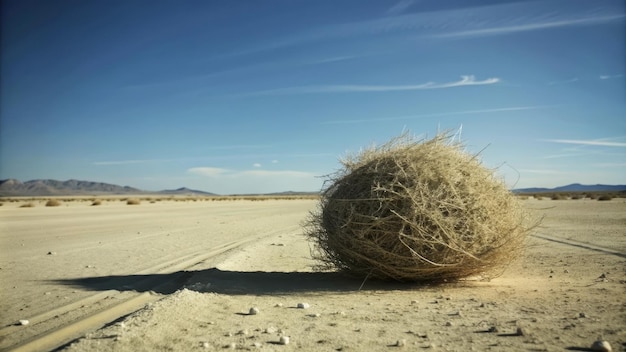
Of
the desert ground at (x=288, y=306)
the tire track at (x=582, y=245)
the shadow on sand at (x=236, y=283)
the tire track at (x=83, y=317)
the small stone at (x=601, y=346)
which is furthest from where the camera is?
the tire track at (x=582, y=245)

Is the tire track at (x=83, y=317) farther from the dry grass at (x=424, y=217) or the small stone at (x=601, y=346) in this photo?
the small stone at (x=601, y=346)

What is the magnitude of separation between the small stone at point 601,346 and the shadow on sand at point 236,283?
3.59 meters

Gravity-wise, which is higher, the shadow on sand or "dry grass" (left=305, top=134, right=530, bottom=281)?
"dry grass" (left=305, top=134, right=530, bottom=281)

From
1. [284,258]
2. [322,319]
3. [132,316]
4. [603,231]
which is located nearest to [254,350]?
[322,319]

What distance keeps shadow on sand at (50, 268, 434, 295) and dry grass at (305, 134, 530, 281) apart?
416 millimetres

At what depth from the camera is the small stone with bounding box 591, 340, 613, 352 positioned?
430 centimetres

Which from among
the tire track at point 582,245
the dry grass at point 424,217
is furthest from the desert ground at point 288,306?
the dry grass at point 424,217

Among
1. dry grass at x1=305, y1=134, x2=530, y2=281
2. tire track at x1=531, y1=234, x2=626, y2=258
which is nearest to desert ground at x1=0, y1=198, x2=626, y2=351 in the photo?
tire track at x1=531, y1=234, x2=626, y2=258

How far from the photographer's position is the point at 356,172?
8227mm

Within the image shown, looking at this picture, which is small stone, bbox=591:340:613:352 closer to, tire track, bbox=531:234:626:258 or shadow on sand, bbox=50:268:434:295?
shadow on sand, bbox=50:268:434:295

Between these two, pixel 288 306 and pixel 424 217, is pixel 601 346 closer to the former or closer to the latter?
pixel 424 217

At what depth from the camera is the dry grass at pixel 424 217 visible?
23.8 ft

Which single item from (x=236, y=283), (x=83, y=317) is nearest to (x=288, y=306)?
(x=236, y=283)

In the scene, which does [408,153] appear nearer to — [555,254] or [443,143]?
[443,143]
